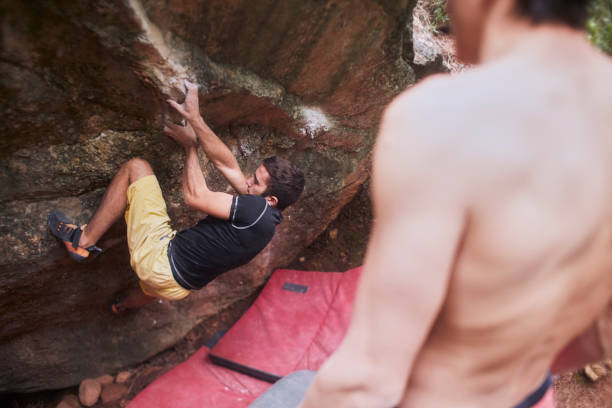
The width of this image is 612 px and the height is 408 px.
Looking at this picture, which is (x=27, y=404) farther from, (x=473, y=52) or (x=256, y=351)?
(x=473, y=52)

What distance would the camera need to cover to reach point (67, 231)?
1.99 m

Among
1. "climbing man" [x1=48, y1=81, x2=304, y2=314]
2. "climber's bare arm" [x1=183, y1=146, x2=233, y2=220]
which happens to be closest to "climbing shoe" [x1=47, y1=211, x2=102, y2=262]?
"climbing man" [x1=48, y1=81, x2=304, y2=314]

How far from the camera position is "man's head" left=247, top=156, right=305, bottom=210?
94.7 inches

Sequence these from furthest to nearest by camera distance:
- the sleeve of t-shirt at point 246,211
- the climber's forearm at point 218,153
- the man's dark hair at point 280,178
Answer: the man's dark hair at point 280,178 < the sleeve of t-shirt at point 246,211 < the climber's forearm at point 218,153

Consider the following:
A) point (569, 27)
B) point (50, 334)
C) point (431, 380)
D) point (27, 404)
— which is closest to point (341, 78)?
point (569, 27)

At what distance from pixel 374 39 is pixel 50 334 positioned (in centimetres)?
275

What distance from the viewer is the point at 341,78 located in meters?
2.39

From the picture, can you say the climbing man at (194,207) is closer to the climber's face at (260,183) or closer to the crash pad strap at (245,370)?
the climber's face at (260,183)

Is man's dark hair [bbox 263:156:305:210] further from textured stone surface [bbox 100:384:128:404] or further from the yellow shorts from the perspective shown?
textured stone surface [bbox 100:384:128:404]

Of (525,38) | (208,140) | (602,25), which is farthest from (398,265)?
(208,140)

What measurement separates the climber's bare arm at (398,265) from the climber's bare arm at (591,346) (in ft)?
1.78

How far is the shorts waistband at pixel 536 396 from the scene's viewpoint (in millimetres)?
1027

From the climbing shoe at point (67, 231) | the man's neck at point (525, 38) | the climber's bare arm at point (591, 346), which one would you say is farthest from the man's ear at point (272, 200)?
the man's neck at point (525, 38)

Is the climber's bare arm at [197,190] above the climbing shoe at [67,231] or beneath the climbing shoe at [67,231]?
above
